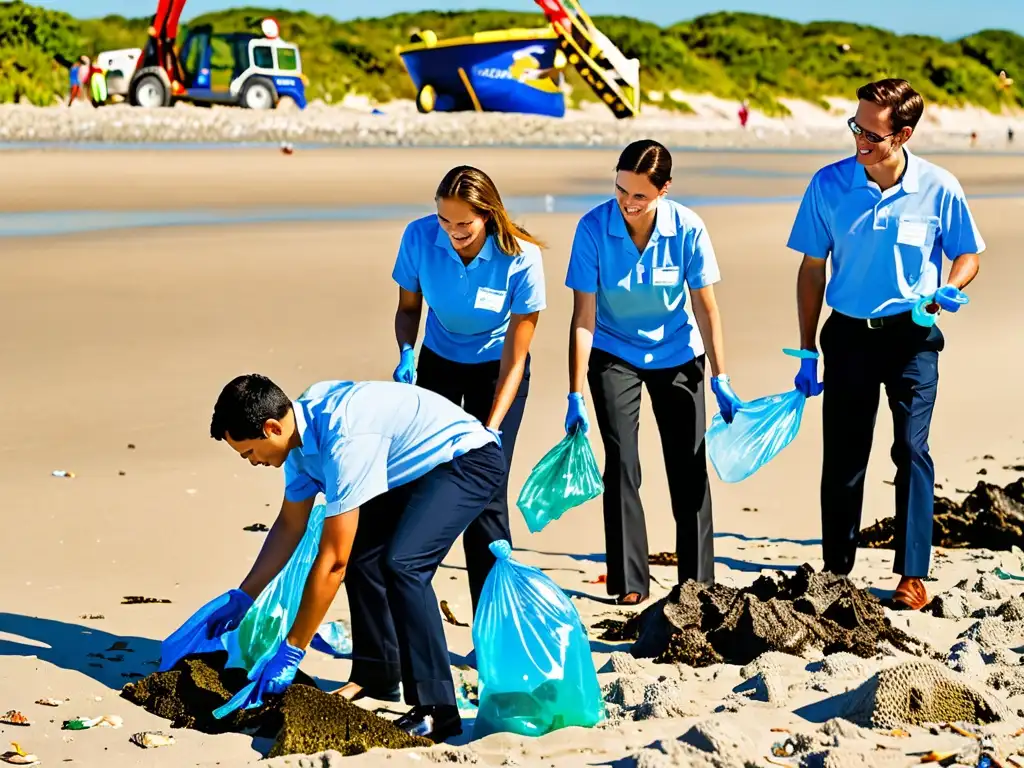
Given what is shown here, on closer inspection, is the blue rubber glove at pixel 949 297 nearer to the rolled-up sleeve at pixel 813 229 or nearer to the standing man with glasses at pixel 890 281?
the standing man with glasses at pixel 890 281

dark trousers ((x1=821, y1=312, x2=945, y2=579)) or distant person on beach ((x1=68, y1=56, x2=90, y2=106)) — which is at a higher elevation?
distant person on beach ((x1=68, y1=56, x2=90, y2=106))

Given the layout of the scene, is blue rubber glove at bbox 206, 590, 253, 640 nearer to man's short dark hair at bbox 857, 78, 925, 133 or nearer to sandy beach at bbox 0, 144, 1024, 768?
sandy beach at bbox 0, 144, 1024, 768

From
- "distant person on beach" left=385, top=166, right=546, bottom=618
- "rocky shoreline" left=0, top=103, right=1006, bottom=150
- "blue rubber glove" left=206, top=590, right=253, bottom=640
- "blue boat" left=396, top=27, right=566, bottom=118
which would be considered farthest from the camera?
"blue boat" left=396, top=27, right=566, bottom=118

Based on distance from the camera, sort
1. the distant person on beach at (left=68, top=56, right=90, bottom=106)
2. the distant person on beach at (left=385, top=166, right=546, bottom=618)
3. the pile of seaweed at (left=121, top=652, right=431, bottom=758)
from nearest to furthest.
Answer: the pile of seaweed at (left=121, top=652, right=431, bottom=758)
the distant person on beach at (left=385, top=166, right=546, bottom=618)
the distant person on beach at (left=68, top=56, right=90, bottom=106)

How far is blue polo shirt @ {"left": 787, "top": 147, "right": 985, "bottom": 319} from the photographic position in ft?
15.6

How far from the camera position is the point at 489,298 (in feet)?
14.7

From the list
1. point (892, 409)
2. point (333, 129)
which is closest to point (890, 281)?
point (892, 409)

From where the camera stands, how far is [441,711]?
A: 3805mm

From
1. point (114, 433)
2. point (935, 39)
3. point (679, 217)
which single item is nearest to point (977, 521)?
point (679, 217)

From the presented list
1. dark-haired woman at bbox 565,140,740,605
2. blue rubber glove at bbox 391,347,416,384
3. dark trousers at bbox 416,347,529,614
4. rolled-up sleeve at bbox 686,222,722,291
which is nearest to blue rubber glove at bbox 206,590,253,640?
dark trousers at bbox 416,347,529,614

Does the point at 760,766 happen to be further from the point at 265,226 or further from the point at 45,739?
the point at 265,226

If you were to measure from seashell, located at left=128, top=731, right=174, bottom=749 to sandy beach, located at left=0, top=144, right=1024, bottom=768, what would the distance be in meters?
0.03

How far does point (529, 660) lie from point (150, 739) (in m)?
0.99

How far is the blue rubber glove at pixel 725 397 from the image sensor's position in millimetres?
5027
